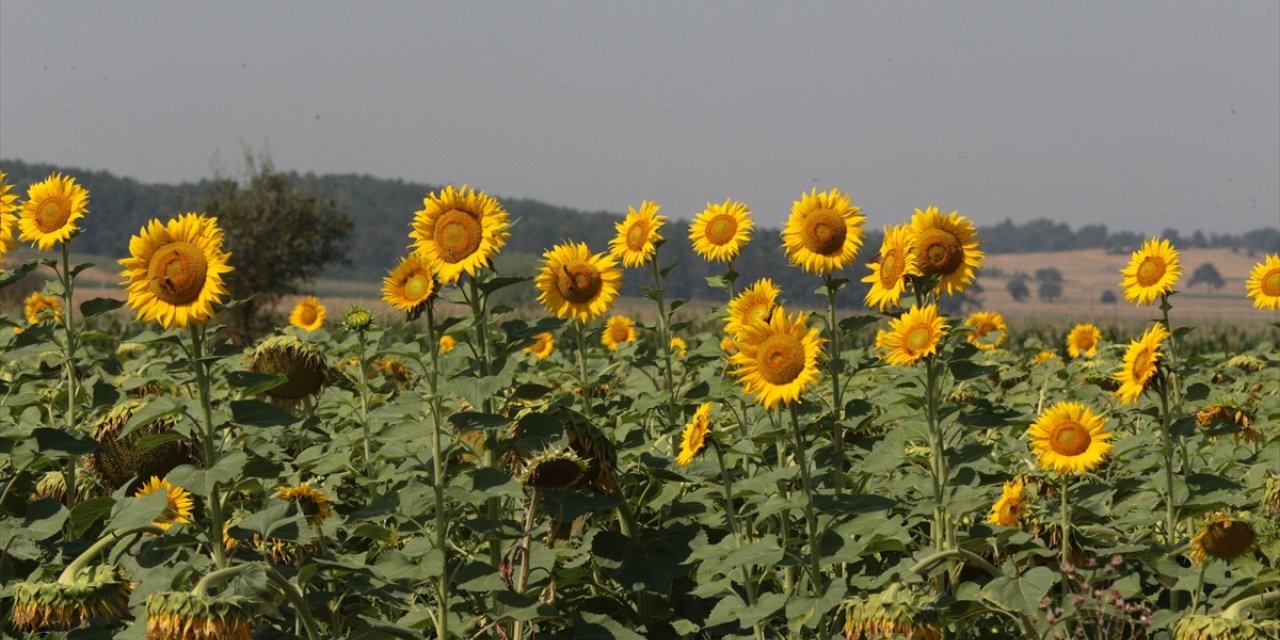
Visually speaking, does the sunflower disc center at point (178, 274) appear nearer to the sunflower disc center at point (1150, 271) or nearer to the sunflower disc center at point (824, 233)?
the sunflower disc center at point (824, 233)

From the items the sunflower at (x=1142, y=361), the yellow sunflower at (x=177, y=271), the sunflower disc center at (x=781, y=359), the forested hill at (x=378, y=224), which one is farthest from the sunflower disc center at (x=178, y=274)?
the forested hill at (x=378, y=224)

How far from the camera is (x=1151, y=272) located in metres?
5.43

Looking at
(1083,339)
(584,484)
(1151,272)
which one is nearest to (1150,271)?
(1151,272)

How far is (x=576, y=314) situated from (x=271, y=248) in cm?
3995

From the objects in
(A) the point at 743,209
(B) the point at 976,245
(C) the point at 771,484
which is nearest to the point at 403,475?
(C) the point at 771,484

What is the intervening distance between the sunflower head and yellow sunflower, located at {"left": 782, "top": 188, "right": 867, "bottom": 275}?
238cm

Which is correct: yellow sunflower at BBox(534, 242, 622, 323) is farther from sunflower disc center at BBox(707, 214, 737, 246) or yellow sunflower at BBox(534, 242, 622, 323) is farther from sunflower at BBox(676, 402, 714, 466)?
sunflower disc center at BBox(707, 214, 737, 246)

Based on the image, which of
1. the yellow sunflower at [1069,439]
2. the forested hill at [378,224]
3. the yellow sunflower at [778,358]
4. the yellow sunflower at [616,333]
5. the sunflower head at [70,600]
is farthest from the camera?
the forested hill at [378,224]

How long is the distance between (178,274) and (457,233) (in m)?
0.81

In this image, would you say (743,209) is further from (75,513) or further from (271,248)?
(271,248)

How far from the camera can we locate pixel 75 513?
3.53m

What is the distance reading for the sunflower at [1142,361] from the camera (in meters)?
4.71

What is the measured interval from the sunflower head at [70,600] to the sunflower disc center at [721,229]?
3302 mm

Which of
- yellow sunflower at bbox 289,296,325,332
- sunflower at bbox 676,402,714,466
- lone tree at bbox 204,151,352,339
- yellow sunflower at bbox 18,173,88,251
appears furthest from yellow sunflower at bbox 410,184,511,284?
lone tree at bbox 204,151,352,339
